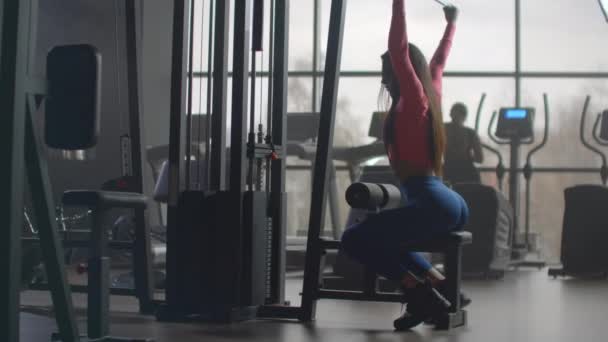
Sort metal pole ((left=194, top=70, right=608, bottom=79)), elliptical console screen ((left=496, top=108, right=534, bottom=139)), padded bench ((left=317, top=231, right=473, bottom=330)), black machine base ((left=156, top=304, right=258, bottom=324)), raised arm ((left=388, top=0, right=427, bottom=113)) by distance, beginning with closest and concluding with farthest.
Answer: raised arm ((left=388, top=0, right=427, bottom=113)) → padded bench ((left=317, top=231, right=473, bottom=330)) → black machine base ((left=156, top=304, right=258, bottom=324)) → elliptical console screen ((left=496, top=108, right=534, bottom=139)) → metal pole ((left=194, top=70, right=608, bottom=79))

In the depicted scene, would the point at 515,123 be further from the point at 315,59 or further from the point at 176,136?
the point at 176,136

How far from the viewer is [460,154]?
7.59 meters

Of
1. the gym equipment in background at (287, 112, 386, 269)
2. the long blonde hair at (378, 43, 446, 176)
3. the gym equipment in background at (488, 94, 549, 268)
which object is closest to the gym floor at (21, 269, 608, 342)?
the long blonde hair at (378, 43, 446, 176)

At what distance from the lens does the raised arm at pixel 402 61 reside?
361 centimetres

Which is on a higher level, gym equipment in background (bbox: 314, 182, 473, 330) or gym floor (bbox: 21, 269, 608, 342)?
gym equipment in background (bbox: 314, 182, 473, 330)

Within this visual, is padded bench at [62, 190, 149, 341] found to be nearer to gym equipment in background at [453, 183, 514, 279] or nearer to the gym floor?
the gym floor

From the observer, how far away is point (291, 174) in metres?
10.1

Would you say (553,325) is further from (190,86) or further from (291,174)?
(291,174)

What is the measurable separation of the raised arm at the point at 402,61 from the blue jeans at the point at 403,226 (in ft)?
1.04

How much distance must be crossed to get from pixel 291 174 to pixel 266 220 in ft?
20.1

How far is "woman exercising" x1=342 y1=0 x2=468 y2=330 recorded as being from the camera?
3.63 meters

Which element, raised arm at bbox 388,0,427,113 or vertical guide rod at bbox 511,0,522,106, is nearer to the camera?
raised arm at bbox 388,0,427,113

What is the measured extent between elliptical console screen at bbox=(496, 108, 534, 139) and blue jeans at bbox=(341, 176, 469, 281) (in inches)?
178

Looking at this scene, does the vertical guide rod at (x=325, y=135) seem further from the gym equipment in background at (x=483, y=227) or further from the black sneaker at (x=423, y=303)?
the gym equipment in background at (x=483, y=227)
